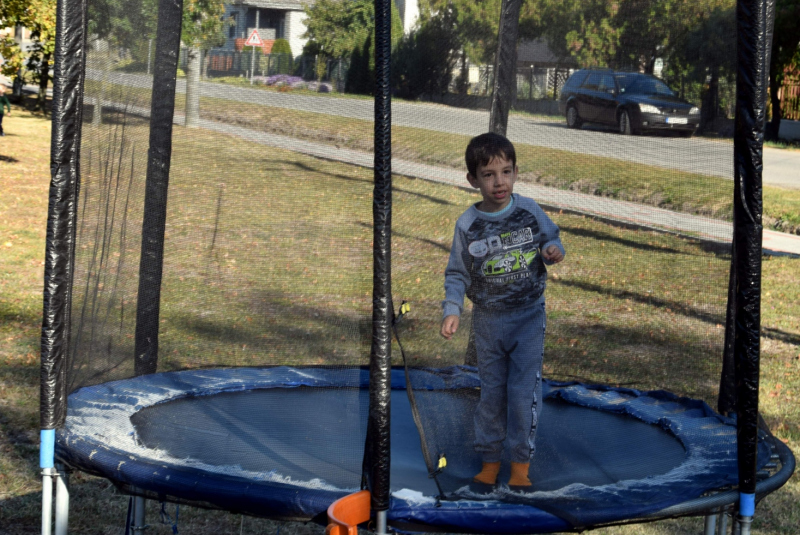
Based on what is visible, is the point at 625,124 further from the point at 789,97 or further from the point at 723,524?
the point at 789,97

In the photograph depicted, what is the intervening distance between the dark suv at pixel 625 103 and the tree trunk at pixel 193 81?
3.70 feet

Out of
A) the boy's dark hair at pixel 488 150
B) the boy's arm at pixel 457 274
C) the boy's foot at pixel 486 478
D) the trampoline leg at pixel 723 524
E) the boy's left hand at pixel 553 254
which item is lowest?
the trampoline leg at pixel 723 524

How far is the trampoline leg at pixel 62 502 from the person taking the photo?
6.55ft

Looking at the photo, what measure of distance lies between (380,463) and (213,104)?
1340 millimetres

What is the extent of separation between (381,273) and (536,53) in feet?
4.67

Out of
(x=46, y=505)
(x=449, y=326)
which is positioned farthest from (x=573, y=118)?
(x=46, y=505)

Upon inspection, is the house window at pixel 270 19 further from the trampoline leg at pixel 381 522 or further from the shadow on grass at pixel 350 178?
the trampoline leg at pixel 381 522

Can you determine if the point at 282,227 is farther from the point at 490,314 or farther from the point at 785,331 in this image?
the point at 785,331

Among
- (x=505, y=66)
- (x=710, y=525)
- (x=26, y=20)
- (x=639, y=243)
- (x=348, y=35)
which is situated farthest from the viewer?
(x=26, y=20)

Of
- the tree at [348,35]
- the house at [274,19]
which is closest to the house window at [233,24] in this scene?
the house at [274,19]

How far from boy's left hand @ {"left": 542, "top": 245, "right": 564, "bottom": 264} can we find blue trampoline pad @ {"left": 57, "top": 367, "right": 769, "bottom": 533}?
0.55m

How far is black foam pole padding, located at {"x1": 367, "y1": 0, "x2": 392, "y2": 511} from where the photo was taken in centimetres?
167

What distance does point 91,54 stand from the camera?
2.32m

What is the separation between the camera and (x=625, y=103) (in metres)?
2.62
